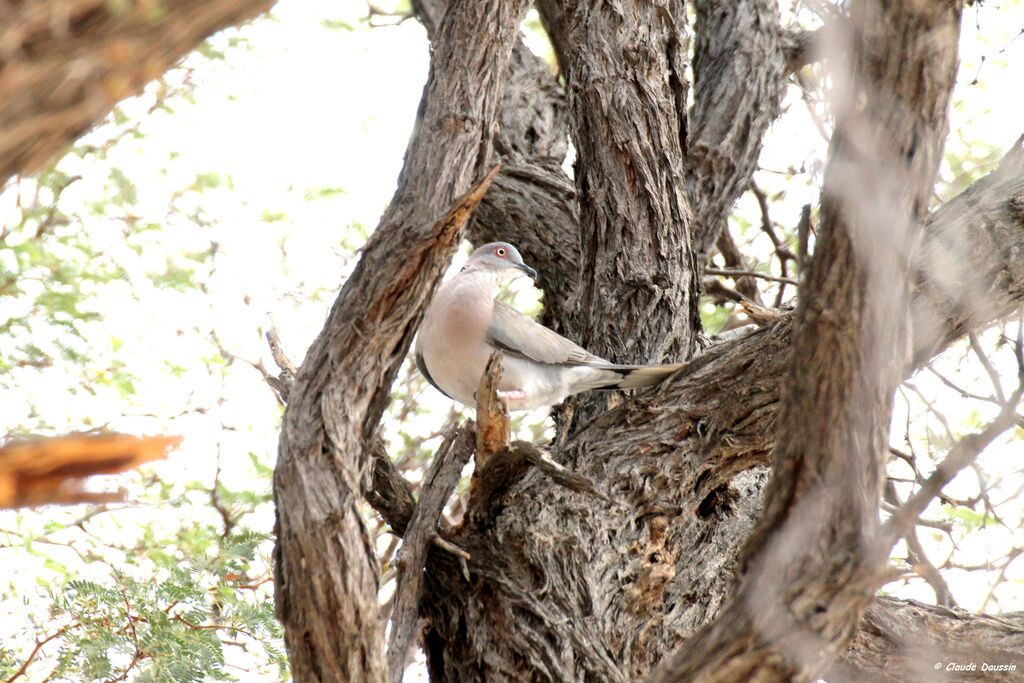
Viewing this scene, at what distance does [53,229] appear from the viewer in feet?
20.0

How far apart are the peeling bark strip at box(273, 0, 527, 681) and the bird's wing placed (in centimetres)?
184

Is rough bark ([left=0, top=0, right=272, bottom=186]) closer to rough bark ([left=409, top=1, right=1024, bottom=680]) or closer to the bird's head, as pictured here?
rough bark ([left=409, top=1, right=1024, bottom=680])

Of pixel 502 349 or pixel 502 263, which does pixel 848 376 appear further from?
pixel 502 263

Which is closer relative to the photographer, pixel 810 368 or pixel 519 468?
pixel 810 368

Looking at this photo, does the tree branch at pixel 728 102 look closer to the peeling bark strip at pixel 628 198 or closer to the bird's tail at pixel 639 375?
the peeling bark strip at pixel 628 198

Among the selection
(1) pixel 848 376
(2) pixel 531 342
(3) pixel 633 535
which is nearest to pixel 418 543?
(3) pixel 633 535

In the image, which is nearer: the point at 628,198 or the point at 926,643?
the point at 926,643

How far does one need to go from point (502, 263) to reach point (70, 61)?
457cm

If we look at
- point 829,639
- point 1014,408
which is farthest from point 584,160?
point 829,639

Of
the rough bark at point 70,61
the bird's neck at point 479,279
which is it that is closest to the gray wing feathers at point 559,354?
the bird's neck at point 479,279

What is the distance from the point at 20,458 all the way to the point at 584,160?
4.36m

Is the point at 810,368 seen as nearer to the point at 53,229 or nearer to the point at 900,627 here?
the point at 900,627

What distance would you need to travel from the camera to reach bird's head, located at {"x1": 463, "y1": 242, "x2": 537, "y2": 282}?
5.70 meters

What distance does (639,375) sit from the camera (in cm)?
480
